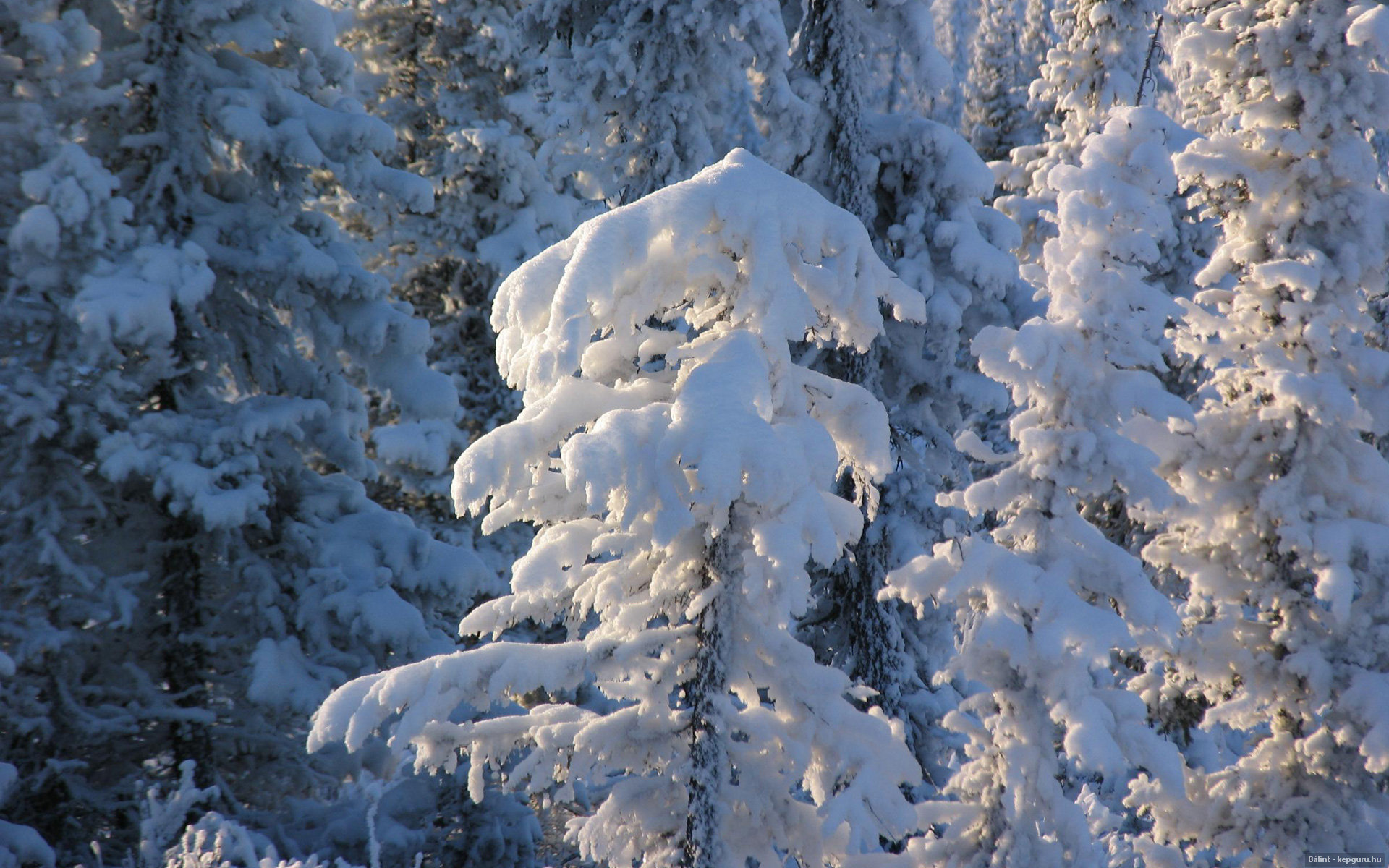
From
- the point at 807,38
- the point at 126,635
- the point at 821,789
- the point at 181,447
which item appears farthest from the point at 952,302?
the point at 126,635

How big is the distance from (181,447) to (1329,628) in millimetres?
11319

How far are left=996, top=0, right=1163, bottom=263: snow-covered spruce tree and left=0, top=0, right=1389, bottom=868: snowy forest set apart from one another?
0.11 meters

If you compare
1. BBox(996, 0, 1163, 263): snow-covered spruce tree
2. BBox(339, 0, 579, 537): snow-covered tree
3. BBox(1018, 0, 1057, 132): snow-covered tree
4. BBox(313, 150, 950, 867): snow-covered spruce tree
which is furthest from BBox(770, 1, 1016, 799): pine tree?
BBox(1018, 0, 1057, 132): snow-covered tree

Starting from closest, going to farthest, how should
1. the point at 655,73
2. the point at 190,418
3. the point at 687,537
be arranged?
1. the point at 687,537
2. the point at 190,418
3. the point at 655,73

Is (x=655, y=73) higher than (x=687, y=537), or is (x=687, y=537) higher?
(x=655, y=73)

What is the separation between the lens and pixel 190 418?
9773 mm

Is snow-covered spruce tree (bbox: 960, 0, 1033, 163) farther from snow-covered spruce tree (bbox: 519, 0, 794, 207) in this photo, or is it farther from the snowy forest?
snow-covered spruce tree (bbox: 519, 0, 794, 207)

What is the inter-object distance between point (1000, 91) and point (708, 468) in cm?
2856

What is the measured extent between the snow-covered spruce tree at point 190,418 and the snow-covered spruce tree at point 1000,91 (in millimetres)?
22401

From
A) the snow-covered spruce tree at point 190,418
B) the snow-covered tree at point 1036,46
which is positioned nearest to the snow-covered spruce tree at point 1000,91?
the snow-covered tree at point 1036,46

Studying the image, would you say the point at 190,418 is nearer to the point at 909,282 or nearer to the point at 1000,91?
the point at 909,282

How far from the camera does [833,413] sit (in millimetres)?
5137

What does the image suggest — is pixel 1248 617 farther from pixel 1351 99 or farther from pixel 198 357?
pixel 198 357

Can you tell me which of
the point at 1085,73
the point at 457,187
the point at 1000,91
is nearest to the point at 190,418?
the point at 457,187
